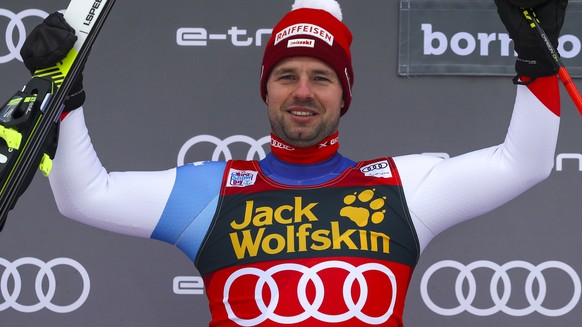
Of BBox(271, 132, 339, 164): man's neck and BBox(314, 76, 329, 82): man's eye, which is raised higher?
BBox(314, 76, 329, 82): man's eye

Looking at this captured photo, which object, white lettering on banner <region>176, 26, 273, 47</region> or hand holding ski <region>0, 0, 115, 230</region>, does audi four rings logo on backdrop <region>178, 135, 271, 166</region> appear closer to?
white lettering on banner <region>176, 26, 273, 47</region>

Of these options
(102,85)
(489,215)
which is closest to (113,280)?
(102,85)

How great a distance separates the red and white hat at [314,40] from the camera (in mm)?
2232

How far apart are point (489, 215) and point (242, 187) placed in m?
1.00

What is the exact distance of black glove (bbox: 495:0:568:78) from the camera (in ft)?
6.56

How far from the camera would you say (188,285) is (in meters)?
2.95

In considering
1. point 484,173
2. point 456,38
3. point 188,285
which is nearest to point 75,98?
point 484,173

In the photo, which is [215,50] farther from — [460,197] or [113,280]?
[460,197]

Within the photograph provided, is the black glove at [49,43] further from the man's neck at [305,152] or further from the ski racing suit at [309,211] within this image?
the man's neck at [305,152]

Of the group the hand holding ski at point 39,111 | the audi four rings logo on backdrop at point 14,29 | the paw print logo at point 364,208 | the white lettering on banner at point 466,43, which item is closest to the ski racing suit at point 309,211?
the paw print logo at point 364,208

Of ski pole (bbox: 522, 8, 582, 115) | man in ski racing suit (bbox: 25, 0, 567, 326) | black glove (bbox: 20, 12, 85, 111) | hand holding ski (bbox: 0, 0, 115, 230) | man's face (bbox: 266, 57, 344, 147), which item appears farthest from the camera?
man's face (bbox: 266, 57, 344, 147)

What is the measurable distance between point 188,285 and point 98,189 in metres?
0.85

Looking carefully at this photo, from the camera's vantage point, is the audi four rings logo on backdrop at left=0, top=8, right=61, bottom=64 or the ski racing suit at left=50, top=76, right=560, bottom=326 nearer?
the ski racing suit at left=50, top=76, right=560, bottom=326

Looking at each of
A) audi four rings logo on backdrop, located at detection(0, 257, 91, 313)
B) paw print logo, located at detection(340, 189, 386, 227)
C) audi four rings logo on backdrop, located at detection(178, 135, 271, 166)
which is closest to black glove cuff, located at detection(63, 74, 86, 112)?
paw print logo, located at detection(340, 189, 386, 227)
